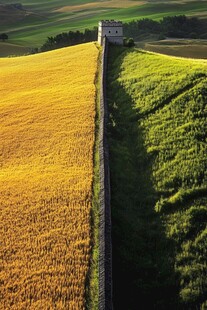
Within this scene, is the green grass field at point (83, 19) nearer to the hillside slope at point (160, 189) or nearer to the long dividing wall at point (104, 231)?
the hillside slope at point (160, 189)

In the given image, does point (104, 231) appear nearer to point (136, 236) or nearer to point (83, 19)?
point (136, 236)

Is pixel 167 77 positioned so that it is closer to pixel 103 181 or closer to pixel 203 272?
pixel 103 181

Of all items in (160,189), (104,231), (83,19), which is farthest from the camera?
(83,19)

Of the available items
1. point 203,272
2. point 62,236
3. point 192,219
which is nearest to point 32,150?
point 62,236

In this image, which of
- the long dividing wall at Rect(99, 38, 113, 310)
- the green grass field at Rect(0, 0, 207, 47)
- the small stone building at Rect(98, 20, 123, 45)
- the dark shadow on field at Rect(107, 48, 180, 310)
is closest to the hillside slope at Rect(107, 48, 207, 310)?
the dark shadow on field at Rect(107, 48, 180, 310)

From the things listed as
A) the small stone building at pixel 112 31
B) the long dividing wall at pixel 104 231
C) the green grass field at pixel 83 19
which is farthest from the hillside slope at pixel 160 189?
the green grass field at pixel 83 19

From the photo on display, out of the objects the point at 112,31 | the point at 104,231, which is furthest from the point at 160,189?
the point at 112,31
